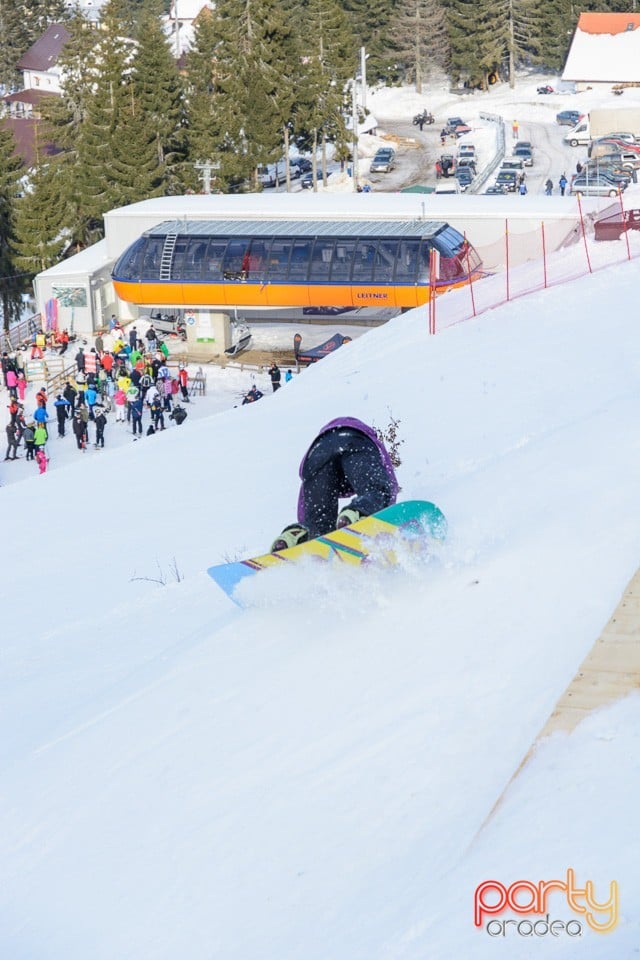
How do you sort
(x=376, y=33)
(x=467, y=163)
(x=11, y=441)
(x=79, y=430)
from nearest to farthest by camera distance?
1. (x=79, y=430)
2. (x=11, y=441)
3. (x=467, y=163)
4. (x=376, y=33)

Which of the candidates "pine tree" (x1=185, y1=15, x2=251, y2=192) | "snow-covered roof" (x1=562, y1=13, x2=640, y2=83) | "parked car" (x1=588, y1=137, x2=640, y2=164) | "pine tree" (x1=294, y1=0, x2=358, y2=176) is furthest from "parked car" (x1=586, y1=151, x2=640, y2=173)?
"snow-covered roof" (x1=562, y1=13, x2=640, y2=83)

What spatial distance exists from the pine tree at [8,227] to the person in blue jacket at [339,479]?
41.5 meters

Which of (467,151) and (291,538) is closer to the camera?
(291,538)

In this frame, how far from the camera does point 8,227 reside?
4978cm

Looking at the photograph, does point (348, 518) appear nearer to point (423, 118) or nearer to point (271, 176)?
point (271, 176)

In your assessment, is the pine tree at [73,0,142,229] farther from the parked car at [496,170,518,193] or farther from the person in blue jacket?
the person in blue jacket

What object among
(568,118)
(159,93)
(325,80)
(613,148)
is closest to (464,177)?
(613,148)

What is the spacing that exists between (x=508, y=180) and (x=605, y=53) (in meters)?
29.9

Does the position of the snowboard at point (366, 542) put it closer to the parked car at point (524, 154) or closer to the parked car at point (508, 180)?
the parked car at point (508, 180)

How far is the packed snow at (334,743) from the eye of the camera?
222 inches

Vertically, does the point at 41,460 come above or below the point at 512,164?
below

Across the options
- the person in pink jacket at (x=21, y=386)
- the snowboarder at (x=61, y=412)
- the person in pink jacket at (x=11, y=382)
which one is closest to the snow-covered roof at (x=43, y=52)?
the person in pink jacket at (x=21, y=386)

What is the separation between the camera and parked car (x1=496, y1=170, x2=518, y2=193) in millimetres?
51625

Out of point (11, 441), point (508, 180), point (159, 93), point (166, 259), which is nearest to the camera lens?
point (11, 441)
